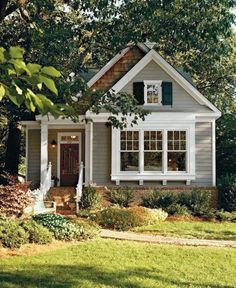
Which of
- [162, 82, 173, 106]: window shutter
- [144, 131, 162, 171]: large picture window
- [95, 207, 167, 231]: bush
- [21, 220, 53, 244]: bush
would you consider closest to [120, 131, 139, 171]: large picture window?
[144, 131, 162, 171]: large picture window

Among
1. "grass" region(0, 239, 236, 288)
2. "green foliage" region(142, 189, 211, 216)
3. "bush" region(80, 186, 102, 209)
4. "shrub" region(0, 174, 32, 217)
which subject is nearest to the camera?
"grass" region(0, 239, 236, 288)

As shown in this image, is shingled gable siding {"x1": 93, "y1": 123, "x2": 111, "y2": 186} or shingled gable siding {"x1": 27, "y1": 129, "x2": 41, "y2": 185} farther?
shingled gable siding {"x1": 27, "y1": 129, "x2": 41, "y2": 185}

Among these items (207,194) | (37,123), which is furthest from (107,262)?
(37,123)

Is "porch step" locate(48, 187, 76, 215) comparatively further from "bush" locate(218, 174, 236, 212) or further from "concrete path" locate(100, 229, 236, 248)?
"bush" locate(218, 174, 236, 212)

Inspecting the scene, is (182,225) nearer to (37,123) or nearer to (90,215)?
(90,215)

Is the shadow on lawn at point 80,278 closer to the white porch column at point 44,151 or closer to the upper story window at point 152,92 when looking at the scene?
the white porch column at point 44,151

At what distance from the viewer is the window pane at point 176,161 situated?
19828 millimetres

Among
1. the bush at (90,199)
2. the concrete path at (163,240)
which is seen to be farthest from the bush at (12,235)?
the bush at (90,199)

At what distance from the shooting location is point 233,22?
13820 mm

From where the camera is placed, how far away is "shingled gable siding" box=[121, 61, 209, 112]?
2003 cm

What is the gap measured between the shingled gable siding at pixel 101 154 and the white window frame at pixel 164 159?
0.39 m

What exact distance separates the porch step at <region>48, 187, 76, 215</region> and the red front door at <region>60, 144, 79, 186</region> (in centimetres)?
169

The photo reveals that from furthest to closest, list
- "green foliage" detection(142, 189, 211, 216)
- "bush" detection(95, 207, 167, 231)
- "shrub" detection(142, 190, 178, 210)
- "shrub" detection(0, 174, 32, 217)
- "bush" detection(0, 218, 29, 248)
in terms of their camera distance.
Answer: "shrub" detection(142, 190, 178, 210)
"green foliage" detection(142, 189, 211, 216)
"bush" detection(95, 207, 167, 231)
"shrub" detection(0, 174, 32, 217)
"bush" detection(0, 218, 29, 248)

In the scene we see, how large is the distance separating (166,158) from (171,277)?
11428mm
